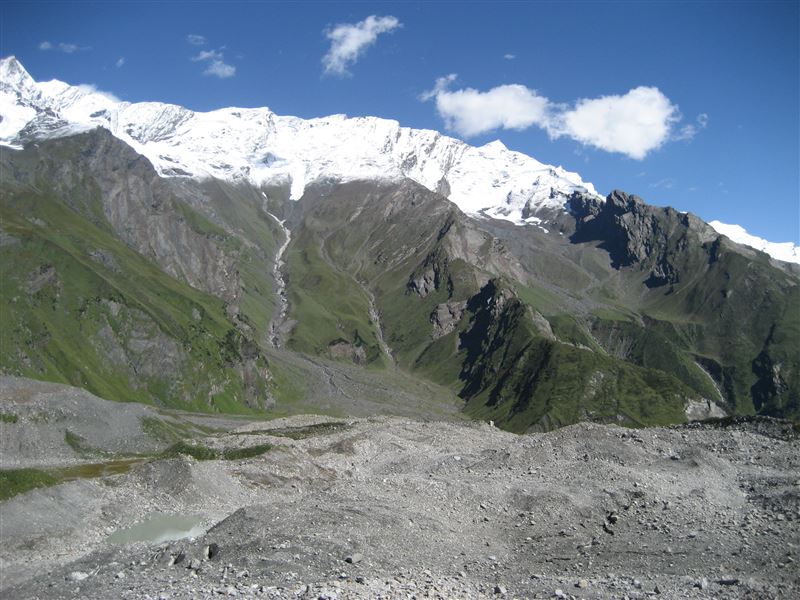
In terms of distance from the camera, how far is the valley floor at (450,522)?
40469 mm

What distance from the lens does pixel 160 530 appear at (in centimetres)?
6650

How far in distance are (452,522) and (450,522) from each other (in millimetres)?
199

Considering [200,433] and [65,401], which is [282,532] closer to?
[65,401]

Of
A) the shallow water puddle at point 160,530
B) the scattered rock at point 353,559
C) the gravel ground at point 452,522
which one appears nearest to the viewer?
the gravel ground at point 452,522

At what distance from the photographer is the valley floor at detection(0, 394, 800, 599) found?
4047cm

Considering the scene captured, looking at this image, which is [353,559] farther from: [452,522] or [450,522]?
[452,522]

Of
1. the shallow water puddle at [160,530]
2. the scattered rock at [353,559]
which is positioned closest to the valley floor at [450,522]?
the scattered rock at [353,559]

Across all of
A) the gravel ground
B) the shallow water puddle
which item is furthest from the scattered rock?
the shallow water puddle

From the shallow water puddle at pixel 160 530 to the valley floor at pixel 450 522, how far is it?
3.43ft

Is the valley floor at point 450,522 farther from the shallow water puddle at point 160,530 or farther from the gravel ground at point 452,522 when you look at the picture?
the shallow water puddle at point 160,530

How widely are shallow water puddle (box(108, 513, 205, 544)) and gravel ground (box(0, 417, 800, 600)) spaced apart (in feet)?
4.00

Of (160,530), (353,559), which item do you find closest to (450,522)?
(353,559)

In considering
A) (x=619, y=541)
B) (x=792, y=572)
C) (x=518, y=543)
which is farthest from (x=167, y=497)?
(x=792, y=572)

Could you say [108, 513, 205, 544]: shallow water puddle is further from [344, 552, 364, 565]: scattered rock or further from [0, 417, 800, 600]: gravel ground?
[344, 552, 364, 565]: scattered rock
